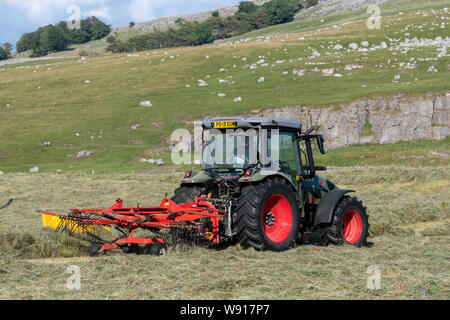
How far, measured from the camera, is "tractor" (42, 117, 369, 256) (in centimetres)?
1026

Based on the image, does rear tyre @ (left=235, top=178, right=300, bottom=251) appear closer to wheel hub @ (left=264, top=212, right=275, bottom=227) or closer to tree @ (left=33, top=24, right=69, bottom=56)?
wheel hub @ (left=264, top=212, right=275, bottom=227)

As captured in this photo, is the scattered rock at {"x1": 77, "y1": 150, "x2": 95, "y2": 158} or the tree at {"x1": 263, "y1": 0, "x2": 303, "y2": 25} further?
the tree at {"x1": 263, "y1": 0, "x2": 303, "y2": 25}

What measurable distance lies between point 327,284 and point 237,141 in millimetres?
4744

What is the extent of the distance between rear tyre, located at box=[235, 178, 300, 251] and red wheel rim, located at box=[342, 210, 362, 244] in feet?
6.21

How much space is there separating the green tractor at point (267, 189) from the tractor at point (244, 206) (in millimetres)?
19

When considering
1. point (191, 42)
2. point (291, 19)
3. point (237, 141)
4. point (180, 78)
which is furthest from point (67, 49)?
point (237, 141)

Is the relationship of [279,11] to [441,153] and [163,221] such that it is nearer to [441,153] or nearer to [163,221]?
[441,153]

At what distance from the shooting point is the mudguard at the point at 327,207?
37.6 ft

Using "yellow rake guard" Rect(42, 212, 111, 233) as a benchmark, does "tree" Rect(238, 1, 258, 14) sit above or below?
above

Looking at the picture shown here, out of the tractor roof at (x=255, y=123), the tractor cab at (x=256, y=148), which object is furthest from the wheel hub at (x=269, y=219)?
the tractor roof at (x=255, y=123)

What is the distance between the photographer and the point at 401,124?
42969 mm

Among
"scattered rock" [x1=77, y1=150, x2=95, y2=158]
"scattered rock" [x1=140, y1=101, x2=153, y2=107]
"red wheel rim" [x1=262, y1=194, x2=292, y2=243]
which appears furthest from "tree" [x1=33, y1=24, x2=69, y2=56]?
"red wheel rim" [x1=262, y1=194, x2=292, y2=243]
